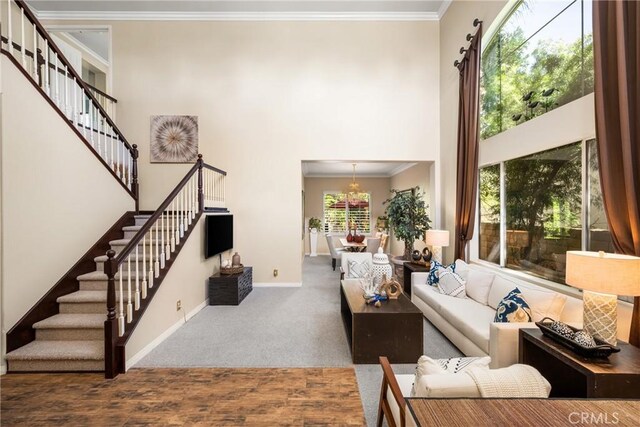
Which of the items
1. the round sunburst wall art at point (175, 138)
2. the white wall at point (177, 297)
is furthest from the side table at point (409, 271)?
the round sunburst wall art at point (175, 138)

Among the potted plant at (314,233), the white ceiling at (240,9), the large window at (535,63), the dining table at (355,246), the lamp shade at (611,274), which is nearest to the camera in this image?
the lamp shade at (611,274)

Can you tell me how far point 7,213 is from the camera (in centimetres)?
262

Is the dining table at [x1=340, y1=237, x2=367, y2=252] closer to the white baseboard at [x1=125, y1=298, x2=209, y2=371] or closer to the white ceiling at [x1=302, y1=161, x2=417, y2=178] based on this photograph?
the white ceiling at [x1=302, y1=161, x2=417, y2=178]

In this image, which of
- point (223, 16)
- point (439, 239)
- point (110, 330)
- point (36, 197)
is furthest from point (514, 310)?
point (223, 16)

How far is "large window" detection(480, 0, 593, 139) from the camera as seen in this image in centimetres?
265

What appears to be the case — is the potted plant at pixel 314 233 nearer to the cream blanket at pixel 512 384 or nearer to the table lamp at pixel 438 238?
the table lamp at pixel 438 238

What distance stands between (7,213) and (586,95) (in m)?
5.45

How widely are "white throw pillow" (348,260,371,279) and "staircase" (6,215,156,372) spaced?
321cm

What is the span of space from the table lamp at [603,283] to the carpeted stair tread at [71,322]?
413 centimetres

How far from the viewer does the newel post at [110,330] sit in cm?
248

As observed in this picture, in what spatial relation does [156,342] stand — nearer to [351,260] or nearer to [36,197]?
[36,197]

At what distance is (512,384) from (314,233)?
8843 millimetres

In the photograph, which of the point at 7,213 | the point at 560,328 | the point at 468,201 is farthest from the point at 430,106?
the point at 7,213

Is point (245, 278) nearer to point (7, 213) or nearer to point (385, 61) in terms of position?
point (7, 213)
